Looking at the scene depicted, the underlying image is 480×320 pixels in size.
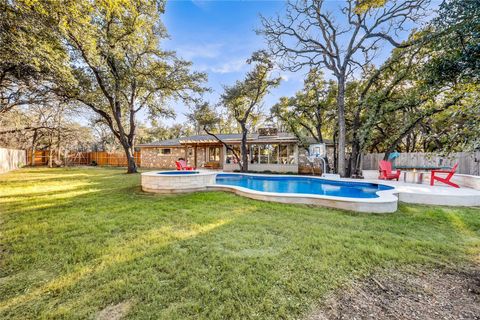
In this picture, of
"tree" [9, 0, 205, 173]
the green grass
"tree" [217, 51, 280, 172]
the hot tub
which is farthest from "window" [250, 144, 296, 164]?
the green grass

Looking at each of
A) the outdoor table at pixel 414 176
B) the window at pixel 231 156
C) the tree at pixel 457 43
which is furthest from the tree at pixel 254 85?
the outdoor table at pixel 414 176

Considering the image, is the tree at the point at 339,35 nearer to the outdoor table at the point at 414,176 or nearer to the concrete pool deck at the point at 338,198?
the outdoor table at the point at 414,176

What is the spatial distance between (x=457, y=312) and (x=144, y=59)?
17.2 metres

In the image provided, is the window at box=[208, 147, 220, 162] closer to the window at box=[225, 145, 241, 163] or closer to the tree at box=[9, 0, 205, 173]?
the window at box=[225, 145, 241, 163]

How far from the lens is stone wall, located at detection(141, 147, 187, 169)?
21328mm

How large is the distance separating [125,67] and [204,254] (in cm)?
1387

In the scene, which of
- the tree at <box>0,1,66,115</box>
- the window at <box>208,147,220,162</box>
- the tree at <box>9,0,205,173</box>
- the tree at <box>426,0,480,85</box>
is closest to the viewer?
the tree at <box>0,1,66,115</box>

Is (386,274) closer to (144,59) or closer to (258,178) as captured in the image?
(258,178)

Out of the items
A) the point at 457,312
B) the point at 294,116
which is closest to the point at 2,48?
the point at 457,312

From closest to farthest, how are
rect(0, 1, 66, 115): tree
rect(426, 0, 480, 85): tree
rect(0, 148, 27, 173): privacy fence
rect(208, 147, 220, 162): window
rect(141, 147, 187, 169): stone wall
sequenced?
rect(0, 1, 66, 115): tree < rect(426, 0, 480, 85): tree < rect(0, 148, 27, 173): privacy fence < rect(208, 147, 220, 162): window < rect(141, 147, 187, 169): stone wall

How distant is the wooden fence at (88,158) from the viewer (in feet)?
74.3

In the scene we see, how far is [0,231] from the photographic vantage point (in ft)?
12.7

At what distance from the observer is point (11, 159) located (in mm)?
17125

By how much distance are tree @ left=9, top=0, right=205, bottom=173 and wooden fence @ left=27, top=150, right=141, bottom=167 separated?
8720 millimetres
